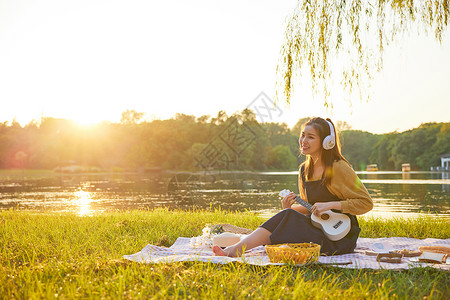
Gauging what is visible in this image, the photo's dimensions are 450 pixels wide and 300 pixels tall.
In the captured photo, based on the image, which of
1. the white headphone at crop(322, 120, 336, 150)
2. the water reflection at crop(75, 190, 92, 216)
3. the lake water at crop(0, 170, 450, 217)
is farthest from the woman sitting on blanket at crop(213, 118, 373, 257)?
the lake water at crop(0, 170, 450, 217)

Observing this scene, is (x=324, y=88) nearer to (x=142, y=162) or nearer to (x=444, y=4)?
(x=444, y=4)

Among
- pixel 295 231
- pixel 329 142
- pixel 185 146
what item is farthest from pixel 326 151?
pixel 185 146

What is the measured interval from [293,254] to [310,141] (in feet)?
3.81

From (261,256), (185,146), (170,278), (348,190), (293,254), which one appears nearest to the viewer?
(170,278)

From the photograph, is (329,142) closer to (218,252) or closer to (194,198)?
(218,252)

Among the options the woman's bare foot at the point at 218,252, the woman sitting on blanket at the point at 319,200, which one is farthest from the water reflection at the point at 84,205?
the woman sitting on blanket at the point at 319,200

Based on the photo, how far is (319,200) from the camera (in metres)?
4.07

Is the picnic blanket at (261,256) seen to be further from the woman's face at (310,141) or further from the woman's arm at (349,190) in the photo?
the woman's face at (310,141)

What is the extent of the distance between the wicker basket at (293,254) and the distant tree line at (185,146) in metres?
54.5

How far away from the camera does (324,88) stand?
18.1ft

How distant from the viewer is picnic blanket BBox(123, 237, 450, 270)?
3.48 meters

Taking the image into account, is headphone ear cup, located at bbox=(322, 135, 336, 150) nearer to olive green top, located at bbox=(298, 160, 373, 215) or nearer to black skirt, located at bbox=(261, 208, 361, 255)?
olive green top, located at bbox=(298, 160, 373, 215)

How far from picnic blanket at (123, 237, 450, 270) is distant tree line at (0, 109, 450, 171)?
53482 mm

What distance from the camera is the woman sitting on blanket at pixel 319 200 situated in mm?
3855
